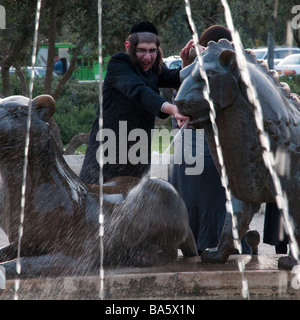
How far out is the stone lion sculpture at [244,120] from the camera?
342cm

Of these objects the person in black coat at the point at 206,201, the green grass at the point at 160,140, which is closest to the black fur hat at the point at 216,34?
the person in black coat at the point at 206,201

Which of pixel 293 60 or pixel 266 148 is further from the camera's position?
pixel 293 60

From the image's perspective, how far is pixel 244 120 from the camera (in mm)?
3449

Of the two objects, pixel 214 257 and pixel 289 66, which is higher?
pixel 289 66

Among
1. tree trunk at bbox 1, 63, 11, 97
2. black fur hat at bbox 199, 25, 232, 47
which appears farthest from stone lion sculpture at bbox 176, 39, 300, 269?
tree trunk at bbox 1, 63, 11, 97

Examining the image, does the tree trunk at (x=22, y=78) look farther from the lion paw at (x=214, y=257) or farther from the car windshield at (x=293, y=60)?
the car windshield at (x=293, y=60)

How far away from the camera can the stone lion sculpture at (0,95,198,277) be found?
11.6 ft

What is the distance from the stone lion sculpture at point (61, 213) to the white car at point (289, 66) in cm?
2103

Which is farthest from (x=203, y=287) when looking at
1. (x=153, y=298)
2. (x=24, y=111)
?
(x=24, y=111)

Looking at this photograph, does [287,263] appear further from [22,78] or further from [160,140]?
[160,140]

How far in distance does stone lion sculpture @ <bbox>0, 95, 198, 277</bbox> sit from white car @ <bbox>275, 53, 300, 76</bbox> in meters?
21.0

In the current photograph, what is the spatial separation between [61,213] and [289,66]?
78.6 feet

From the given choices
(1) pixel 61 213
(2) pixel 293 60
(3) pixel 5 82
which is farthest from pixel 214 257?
(2) pixel 293 60
